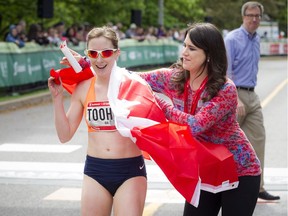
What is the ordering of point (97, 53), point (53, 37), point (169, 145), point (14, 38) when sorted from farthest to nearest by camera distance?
point (53, 37) → point (14, 38) → point (97, 53) → point (169, 145)

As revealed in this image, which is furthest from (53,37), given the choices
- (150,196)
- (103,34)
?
(103,34)

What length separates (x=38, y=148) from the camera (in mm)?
11656

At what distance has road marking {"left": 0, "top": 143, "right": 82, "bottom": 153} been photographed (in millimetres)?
→ 11438

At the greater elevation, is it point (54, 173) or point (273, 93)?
point (54, 173)

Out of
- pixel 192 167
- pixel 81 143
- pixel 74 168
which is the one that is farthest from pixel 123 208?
pixel 81 143

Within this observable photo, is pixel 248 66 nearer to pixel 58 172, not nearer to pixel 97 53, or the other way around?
pixel 58 172

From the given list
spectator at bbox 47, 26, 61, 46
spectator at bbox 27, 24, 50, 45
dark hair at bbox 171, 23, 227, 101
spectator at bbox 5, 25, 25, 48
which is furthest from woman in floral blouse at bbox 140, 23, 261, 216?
spectator at bbox 47, 26, 61, 46

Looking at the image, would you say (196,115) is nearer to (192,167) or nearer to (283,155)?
(192,167)

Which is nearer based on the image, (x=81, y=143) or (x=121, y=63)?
(x=81, y=143)

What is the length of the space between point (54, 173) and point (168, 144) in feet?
17.4

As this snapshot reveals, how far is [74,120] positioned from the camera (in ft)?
16.0

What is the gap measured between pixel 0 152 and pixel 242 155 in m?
7.23

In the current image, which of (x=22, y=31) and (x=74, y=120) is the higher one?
(x=74, y=120)

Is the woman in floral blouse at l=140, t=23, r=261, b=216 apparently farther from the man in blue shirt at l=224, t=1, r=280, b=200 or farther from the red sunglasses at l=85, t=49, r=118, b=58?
the man in blue shirt at l=224, t=1, r=280, b=200
